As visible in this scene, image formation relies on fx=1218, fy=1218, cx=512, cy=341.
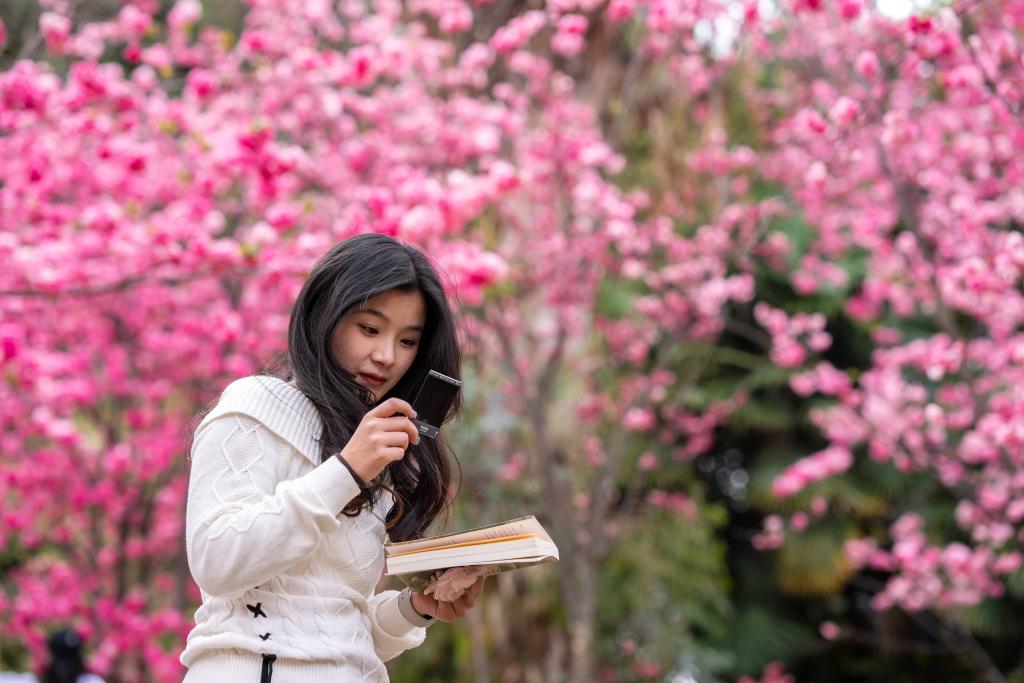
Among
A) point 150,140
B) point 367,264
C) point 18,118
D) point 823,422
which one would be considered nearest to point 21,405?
point 150,140

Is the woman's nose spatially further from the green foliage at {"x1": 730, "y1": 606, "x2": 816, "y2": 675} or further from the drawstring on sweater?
the green foliage at {"x1": 730, "y1": 606, "x2": 816, "y2": 675}

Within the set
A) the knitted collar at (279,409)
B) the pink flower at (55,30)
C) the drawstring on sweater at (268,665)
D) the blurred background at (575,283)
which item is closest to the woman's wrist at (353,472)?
the knitted collar at (279,409)

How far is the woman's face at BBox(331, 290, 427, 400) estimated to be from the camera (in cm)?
161

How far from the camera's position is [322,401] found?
5.16 feet

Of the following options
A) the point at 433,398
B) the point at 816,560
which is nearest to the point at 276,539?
the point at 433,398

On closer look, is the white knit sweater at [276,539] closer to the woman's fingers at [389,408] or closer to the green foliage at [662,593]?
the woman's fingers at [389,408]

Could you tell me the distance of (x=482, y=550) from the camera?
146 cm

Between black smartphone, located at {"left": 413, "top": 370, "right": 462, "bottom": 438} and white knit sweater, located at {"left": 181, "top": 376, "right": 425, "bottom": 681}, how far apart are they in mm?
138

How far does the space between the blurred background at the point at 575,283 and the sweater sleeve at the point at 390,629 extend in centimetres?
207

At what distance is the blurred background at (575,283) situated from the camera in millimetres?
4309

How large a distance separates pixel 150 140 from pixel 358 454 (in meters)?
4.81

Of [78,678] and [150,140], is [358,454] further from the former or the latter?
[150,140]

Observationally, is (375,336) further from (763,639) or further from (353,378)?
(763,639)

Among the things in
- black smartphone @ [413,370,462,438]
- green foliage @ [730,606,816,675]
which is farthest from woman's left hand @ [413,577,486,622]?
green foliage @ [730,606,816,675]
